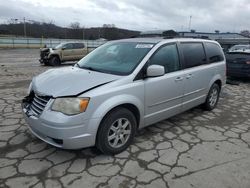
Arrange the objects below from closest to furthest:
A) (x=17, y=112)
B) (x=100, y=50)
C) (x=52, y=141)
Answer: (x=52, y=141) < (x=100, y=50) < (x=17, y=112)

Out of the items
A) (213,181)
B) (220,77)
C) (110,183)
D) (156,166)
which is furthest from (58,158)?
(220,77)

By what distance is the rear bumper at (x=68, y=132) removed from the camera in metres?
2.82

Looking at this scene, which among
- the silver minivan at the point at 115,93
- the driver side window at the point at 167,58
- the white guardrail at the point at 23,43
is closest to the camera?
the silver minivan at the point at 115,93

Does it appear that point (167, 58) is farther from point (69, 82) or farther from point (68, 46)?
point (68, 46)

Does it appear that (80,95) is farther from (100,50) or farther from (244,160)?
(244,160)

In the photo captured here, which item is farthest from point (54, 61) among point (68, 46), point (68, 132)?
point (68, 132)

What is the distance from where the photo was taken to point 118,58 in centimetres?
389

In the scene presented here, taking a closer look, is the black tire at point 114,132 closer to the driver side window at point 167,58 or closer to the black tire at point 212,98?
the driver side window at point 167,58

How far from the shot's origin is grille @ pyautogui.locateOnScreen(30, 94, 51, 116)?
3.04m

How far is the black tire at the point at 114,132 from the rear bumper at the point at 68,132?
0.41 ft

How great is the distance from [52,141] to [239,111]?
4.51 metres

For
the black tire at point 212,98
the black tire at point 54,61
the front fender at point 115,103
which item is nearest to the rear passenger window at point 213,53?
the black tire at point 212,98

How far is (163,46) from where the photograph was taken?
391 cm

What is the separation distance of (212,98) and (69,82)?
11.9ft
